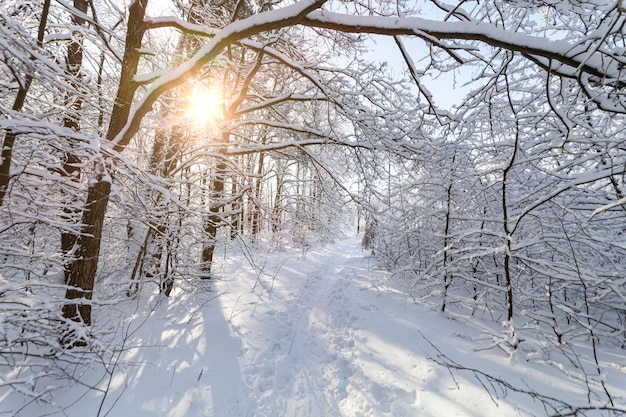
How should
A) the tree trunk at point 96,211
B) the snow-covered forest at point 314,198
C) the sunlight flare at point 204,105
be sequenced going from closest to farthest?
the snow-covered forest at point 314,198
the tree trunk at point 96,211
the sunlight flare at point 204,105

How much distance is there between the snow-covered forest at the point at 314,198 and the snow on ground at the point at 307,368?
0.04 m

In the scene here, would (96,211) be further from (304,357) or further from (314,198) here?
(314,198)

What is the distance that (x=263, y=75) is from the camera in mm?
7906

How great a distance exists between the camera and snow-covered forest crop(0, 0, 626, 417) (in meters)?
2.57

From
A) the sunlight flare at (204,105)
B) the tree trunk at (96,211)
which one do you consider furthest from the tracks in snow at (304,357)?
the sunlight flare at (204,105)

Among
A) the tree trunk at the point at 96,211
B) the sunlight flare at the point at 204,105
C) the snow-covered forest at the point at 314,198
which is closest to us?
the snow-covered forest at the point at 314,198

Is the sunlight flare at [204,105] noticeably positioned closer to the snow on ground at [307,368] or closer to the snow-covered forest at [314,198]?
the snow-covered forest at [314,198]

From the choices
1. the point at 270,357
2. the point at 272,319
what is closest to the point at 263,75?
the point at 272,319

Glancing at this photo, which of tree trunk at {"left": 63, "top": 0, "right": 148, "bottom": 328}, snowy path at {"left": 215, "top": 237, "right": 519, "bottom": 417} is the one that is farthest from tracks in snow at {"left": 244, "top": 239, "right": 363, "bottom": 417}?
tree trunk at {"left": 63, "top": 0, "right": 148, "bottom": 328}

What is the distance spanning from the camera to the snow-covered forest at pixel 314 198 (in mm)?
2574

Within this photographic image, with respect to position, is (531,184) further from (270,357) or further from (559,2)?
(270,357)

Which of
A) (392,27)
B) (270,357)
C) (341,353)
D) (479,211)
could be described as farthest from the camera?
(479,211)

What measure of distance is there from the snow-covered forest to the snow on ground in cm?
4

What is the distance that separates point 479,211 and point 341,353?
13.1 feet
